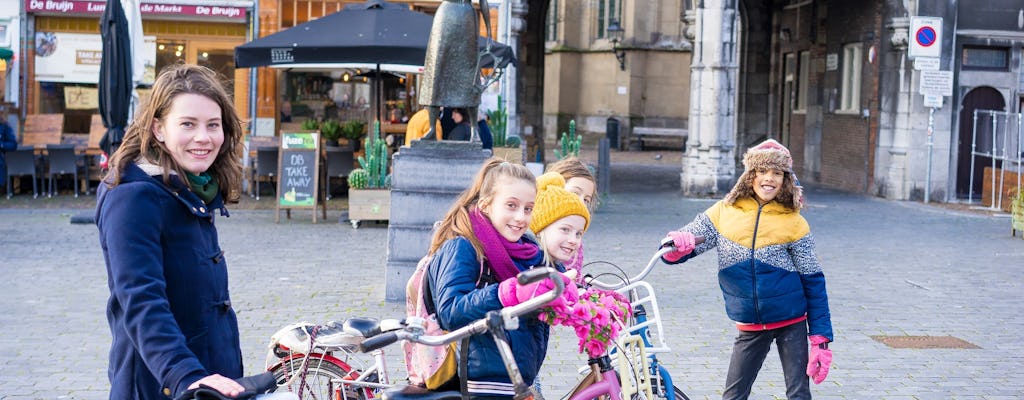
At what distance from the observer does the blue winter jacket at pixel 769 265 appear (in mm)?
5324

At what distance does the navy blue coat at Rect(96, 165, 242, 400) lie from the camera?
2979 mm

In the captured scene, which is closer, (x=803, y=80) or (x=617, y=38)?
(x=803, y=80)

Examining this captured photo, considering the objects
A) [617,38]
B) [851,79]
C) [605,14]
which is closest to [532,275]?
[851,79]

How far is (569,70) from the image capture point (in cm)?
4619

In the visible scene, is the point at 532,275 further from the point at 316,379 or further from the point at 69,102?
the point at 69,102

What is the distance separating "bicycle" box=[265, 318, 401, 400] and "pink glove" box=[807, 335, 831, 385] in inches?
71.9

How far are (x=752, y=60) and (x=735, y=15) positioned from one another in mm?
9240

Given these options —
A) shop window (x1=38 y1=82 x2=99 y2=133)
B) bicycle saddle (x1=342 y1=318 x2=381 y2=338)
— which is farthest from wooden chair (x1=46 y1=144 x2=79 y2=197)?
bicycle saddle (x1=342 y1=318 x2=381 y2=338)

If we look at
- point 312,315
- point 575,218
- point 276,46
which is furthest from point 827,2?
point 575,218

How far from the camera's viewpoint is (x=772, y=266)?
534 centimetres

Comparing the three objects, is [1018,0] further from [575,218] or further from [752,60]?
[575,218]

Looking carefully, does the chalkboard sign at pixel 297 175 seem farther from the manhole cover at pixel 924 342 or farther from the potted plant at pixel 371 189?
the manhole cover at pixel 924 342

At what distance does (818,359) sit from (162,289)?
310 centimetres

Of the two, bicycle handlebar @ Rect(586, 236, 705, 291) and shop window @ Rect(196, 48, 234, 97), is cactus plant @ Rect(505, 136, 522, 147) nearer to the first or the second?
shop window @ Rect(196, 48, 234, 97)
